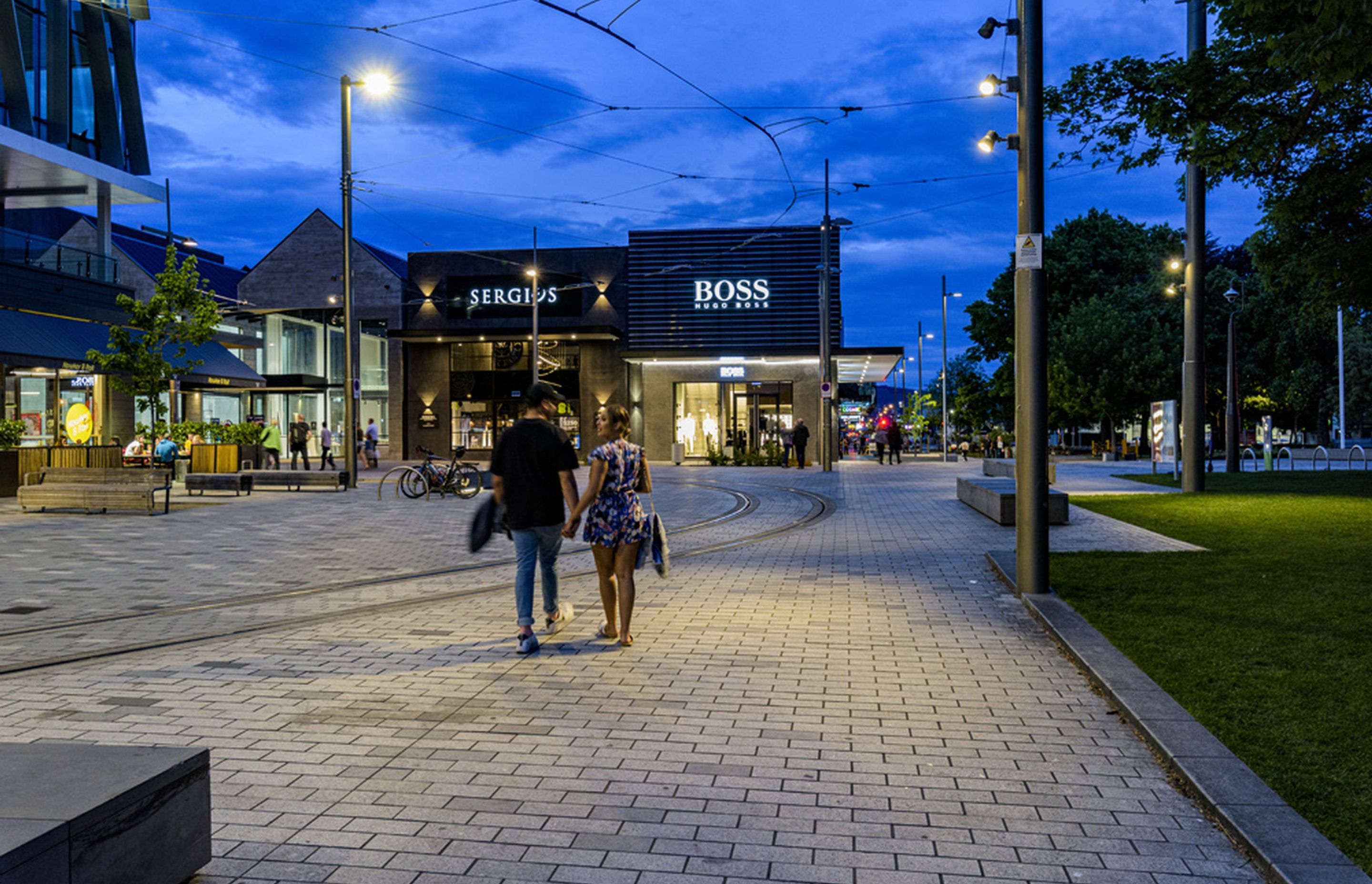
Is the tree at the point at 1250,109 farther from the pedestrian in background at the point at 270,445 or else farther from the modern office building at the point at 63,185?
the pedestrian in background at the point at 270,445

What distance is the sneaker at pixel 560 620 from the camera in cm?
743

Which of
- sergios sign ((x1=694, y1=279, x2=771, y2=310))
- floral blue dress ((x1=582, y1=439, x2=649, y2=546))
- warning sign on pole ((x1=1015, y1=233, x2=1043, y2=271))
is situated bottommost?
floral blue dress ((x1=582, y1=439, x2=649, y2=546))

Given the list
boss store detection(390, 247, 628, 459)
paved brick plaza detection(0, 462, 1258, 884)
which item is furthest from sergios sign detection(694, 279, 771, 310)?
paved brick plaza detection(0, 462, 1258, 884)

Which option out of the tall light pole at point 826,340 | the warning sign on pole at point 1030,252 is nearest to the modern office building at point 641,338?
the tall light pole at point 826,340

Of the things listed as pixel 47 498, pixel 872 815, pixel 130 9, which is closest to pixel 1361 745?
pixel 872 815

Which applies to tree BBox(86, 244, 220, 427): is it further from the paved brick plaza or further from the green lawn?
the green lawn

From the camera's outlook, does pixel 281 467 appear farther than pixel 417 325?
→ No

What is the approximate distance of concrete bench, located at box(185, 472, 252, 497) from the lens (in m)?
22.0

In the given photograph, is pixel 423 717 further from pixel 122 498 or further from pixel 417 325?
pixel 417 325

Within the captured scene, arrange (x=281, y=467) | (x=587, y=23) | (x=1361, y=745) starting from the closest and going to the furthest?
(x=1361, y=745) < (x=587, y=23) < (x=281, y=467)

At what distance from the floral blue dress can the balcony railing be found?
72.0 feet

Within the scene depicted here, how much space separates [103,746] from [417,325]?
4286 cm

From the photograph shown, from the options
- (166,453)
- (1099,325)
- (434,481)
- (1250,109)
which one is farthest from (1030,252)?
(1099,325)

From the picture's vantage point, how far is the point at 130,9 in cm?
2834
